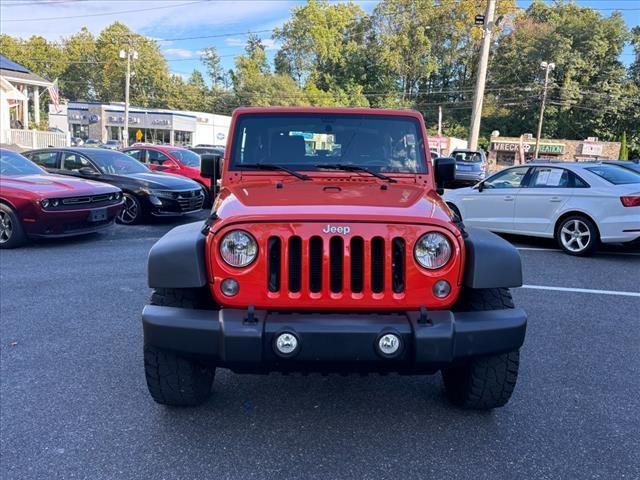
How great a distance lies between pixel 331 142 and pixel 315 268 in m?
1.55

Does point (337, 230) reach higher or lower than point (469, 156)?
lower

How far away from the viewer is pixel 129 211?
10398 millimetres

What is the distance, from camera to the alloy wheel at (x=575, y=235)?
8062 mm

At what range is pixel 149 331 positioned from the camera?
8.81 feet

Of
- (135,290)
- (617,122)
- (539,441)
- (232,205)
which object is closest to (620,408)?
(539,441)

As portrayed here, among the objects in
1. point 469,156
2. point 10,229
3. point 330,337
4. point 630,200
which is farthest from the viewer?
point 469,156

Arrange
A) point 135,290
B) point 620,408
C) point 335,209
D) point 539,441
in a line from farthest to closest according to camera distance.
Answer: point 135,290 < point 620,408 < point 539,441 < point 335,209

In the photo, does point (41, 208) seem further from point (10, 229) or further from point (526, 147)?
point (526, 147)

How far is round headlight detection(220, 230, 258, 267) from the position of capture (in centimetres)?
271

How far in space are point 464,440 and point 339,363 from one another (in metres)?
0.97

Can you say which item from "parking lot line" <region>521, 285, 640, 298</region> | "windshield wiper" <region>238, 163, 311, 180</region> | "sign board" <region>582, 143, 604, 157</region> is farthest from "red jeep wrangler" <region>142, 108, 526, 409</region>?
"sign board" <region>582, 143, 604, 157</region>

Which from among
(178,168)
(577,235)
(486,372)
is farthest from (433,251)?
(178,168)

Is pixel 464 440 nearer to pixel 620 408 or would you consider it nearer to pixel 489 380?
pixel 489 380

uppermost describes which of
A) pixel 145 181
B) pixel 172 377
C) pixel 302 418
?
pixel 145 181
